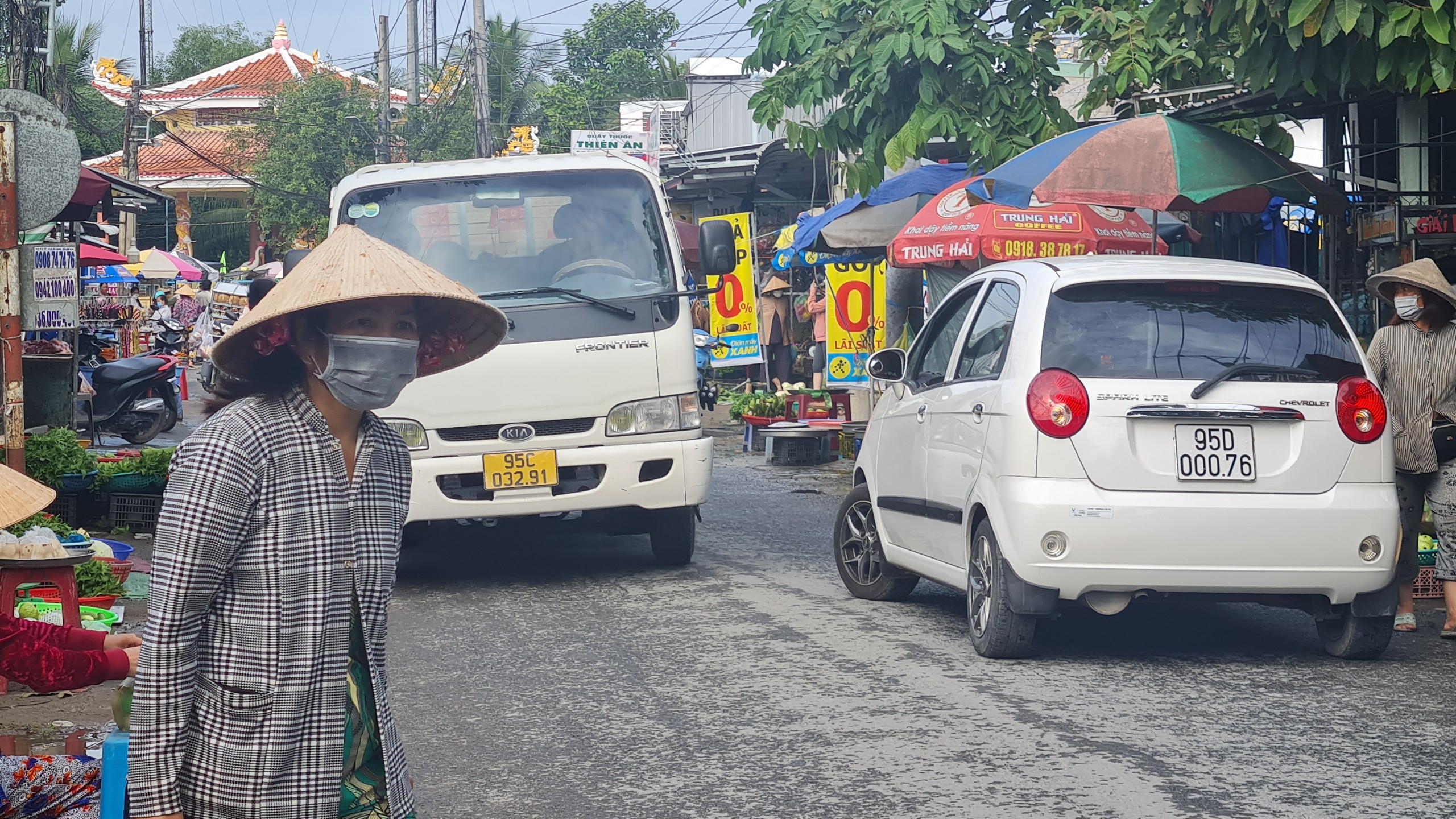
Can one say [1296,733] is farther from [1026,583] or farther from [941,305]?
[941,305]

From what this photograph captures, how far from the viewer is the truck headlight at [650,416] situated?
8.22 metres

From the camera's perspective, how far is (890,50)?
11586 millimetres

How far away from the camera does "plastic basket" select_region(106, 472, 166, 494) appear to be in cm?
1053

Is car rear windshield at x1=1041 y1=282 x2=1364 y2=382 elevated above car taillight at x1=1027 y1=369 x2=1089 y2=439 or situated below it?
above

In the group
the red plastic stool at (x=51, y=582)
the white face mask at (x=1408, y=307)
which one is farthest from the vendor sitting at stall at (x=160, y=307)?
the white face mask at (x=1408, y=307)

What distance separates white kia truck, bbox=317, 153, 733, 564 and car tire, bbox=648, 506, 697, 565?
1 cm

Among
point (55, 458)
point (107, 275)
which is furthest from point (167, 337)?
point (55, 458)

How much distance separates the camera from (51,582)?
6711 millimetres

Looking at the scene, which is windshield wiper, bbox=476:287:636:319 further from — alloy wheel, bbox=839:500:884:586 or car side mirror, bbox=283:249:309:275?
alloy wheel, bbox=839:500:884:586

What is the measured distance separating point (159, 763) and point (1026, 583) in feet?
13.6

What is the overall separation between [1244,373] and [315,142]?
124 feet

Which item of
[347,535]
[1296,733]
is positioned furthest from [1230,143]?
[347,535]

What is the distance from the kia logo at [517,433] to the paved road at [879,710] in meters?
0.85

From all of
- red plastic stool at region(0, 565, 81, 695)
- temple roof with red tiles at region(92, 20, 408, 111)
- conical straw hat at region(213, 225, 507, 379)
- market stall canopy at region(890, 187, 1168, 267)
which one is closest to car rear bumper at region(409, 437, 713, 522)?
red plastic stool at region(0, 565, 81, 695)
